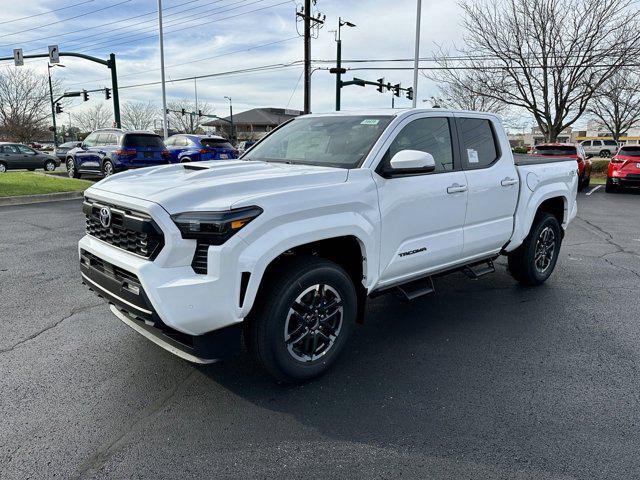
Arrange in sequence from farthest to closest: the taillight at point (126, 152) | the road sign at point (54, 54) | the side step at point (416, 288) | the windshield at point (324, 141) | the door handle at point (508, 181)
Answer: the road sign at point (54, 54)
the taillight at point (126, 152)
the door handle at point (508, 181)
the side step at point (416, 288)
the windshield at point (324, 141)

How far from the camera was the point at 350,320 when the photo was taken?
3.52 m

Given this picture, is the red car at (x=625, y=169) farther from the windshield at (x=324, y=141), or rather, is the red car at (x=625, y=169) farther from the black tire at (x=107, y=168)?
the black tire at (x=107, y=168)

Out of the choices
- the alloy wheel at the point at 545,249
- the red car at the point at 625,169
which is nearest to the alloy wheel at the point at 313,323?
the alloy wheel at the point at 545,249

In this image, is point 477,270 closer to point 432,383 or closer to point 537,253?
point 537,253

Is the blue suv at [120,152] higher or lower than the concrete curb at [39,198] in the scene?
higher

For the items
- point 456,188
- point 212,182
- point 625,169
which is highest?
point 212,182

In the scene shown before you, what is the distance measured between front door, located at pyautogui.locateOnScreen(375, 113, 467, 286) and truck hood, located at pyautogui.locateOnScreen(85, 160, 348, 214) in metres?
0.51

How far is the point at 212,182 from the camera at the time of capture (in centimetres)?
314

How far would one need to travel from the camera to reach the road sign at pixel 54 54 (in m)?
23.2

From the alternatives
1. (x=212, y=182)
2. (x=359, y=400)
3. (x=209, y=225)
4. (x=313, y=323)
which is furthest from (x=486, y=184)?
(x=209, y=225)

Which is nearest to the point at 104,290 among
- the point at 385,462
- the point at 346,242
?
the point at 346,242

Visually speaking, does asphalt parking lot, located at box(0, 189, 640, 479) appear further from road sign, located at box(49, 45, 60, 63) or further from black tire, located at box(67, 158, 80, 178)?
road sign, located at box(49, 45, 60, 63)

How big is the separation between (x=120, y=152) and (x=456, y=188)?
14.3 metres

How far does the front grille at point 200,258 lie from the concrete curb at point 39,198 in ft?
37.0
